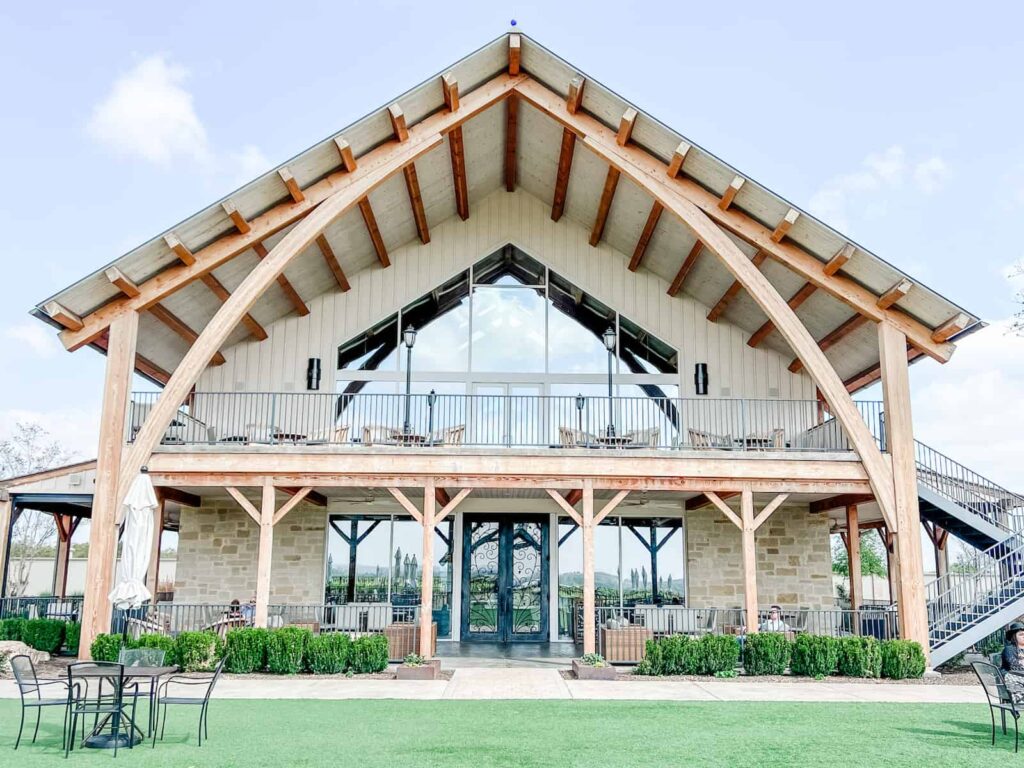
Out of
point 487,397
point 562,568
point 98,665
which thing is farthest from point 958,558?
point 98,665

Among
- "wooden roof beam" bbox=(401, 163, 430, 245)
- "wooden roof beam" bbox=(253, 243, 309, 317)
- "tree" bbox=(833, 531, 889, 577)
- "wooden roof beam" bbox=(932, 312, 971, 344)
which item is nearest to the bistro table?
"wooden roof beam" bbox=(253, 243, 309, 317)

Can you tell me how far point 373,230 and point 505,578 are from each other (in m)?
6.60

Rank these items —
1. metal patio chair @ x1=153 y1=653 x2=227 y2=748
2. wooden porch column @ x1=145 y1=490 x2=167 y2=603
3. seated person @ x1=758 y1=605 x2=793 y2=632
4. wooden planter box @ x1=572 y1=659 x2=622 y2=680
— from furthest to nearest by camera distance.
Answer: wooden porch column @ x1=145 y1=490 x2=167 y2=603 → seated person @ x1=758 y1=605 x2=793 y2=632 → wooden planter box @ x1=572 y1=659 x2=622 y2=680 → metal patio chair @ x1=153 y1=653 x2=227 y2=748

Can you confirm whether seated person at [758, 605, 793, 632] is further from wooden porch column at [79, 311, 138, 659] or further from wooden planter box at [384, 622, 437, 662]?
wooden porch column at [79, 311, 138, 659]

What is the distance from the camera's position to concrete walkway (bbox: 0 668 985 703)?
1016 cm

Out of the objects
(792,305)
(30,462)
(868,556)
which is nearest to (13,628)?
(792,305)

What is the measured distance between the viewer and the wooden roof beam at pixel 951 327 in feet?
40.8

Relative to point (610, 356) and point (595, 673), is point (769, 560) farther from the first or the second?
point (595, 673)

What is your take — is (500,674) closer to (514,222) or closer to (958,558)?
(514,222)

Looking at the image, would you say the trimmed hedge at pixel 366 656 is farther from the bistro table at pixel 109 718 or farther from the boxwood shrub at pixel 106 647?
the bistro table at pixel 109 718

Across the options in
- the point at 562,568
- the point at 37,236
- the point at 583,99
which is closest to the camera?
the point at 583,99

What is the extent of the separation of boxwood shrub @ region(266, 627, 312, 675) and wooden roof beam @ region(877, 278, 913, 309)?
9494mm

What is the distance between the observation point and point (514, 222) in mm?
16609

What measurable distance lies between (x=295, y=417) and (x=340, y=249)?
3021 mm
